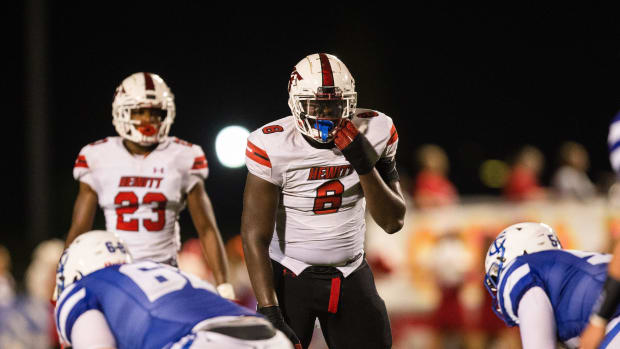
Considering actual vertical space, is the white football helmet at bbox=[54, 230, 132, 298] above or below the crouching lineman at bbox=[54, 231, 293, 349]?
above

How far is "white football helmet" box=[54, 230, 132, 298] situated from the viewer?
3646 millimetres

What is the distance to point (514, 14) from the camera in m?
23.6

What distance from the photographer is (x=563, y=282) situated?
3395mm

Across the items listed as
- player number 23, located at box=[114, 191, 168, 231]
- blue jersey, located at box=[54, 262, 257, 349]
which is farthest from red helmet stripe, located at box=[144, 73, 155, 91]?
blue jersey, located at box=[54, 262, 257, 349]

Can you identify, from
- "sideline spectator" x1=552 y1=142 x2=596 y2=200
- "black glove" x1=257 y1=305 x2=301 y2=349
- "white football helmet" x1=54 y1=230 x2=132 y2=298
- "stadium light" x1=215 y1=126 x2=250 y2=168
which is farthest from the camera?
"stadium light" x1=215 y1=126 x2=250 y2=168

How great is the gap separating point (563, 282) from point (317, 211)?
4.04ft

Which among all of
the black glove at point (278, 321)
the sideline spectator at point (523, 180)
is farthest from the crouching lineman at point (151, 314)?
the sideline spectator at point (523, 180)

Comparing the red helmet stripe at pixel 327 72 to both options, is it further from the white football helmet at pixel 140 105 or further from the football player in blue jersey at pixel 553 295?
the white football helmet at pixel 140 105

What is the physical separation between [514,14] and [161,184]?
2036 cm

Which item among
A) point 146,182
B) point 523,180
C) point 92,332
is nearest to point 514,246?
point 92,332

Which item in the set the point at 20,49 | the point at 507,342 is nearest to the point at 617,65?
the point at 507,342

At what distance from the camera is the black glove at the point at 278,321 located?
12.4ft

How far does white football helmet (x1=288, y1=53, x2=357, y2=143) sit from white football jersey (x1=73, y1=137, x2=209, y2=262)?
48.0 inches

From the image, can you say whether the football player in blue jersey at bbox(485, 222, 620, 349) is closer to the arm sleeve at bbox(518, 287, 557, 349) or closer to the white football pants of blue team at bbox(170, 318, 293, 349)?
the arm sleeve at bbox(518, 287, 557, 349)
